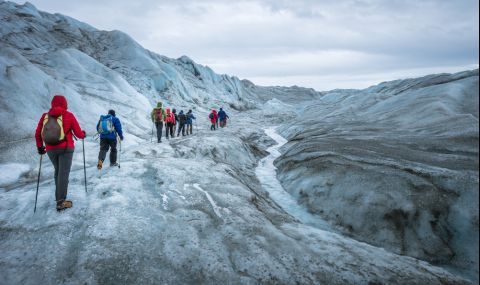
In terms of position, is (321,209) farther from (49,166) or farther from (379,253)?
(49,166)

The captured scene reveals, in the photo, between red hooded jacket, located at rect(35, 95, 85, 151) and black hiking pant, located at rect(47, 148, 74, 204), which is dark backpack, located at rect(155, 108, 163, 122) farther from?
black hiking pant, located at rect(47, 148, 74, 204)

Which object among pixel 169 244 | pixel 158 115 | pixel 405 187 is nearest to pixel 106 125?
pixel 169 244

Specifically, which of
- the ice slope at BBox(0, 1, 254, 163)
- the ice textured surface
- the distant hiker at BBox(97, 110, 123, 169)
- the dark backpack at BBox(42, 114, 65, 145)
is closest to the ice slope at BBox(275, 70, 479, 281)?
the ice textured surface

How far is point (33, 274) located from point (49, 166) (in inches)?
299

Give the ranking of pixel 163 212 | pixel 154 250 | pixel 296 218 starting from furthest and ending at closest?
pixel 296 218 → pixel 163 212 → pixel 154 250

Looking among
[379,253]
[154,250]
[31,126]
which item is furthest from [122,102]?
[379,253]

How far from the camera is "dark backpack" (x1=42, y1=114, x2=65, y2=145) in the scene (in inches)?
273

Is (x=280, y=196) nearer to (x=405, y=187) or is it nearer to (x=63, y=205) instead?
(x=405, y=187)

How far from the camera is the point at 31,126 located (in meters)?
15.2

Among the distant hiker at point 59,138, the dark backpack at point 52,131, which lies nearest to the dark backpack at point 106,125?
the distant hiker at point 59,138

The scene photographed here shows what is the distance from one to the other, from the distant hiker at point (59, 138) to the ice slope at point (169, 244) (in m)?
0.70

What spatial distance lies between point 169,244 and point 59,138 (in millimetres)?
3528

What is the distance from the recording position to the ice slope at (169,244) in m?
5.77

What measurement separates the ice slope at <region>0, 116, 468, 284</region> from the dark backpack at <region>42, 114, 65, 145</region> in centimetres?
177
